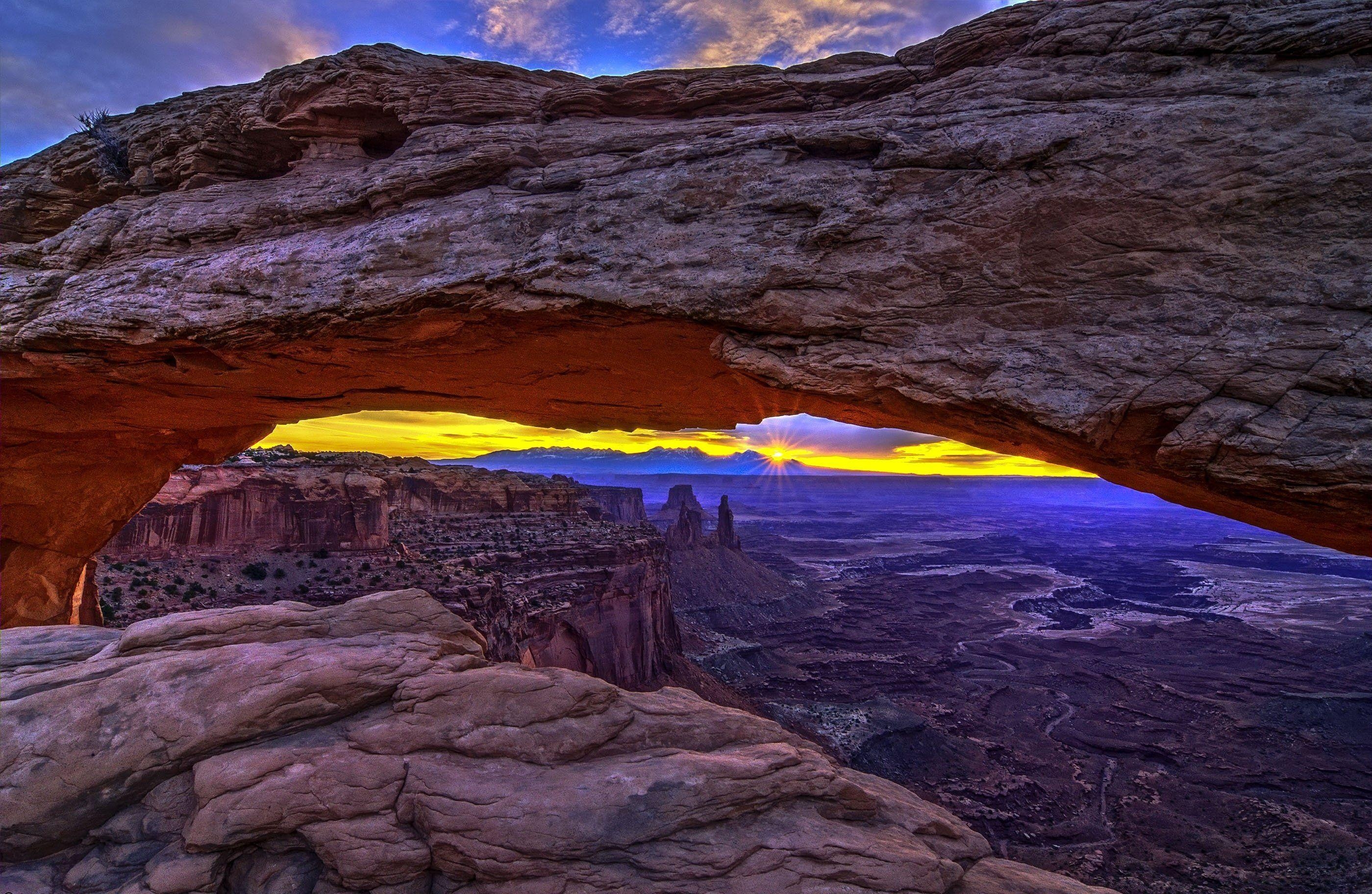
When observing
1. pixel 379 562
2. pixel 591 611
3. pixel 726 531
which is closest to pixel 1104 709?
pixel 591 611

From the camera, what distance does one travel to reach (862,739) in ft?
110

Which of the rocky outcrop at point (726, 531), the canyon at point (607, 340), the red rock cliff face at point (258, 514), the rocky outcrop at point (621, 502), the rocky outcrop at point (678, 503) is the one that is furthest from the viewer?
the rocky outcrop at point (678, 503)

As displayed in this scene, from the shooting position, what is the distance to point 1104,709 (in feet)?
136

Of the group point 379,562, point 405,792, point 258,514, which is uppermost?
point 405,792

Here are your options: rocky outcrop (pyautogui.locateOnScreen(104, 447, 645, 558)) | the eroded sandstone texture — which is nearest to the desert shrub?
the eroded sandstone texture

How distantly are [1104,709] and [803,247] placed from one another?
162 feet

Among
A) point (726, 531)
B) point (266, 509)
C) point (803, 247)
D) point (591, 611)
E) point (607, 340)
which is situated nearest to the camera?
point (803, 247)

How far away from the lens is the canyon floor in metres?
25.1

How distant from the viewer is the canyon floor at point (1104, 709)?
25.1 m

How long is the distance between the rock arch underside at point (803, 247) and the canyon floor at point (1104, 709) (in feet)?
85.6

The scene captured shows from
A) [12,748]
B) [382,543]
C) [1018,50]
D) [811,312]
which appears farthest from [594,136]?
[382,543]

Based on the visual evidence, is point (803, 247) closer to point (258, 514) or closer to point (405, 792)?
point (405, 792)

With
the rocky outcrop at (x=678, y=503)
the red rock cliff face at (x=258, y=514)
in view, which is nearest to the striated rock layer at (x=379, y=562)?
the red rock cliff face at (x=258, y=514)

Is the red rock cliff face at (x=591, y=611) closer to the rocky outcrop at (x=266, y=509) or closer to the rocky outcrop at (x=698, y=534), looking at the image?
the rocky outcrop at (x=266, y=509)
